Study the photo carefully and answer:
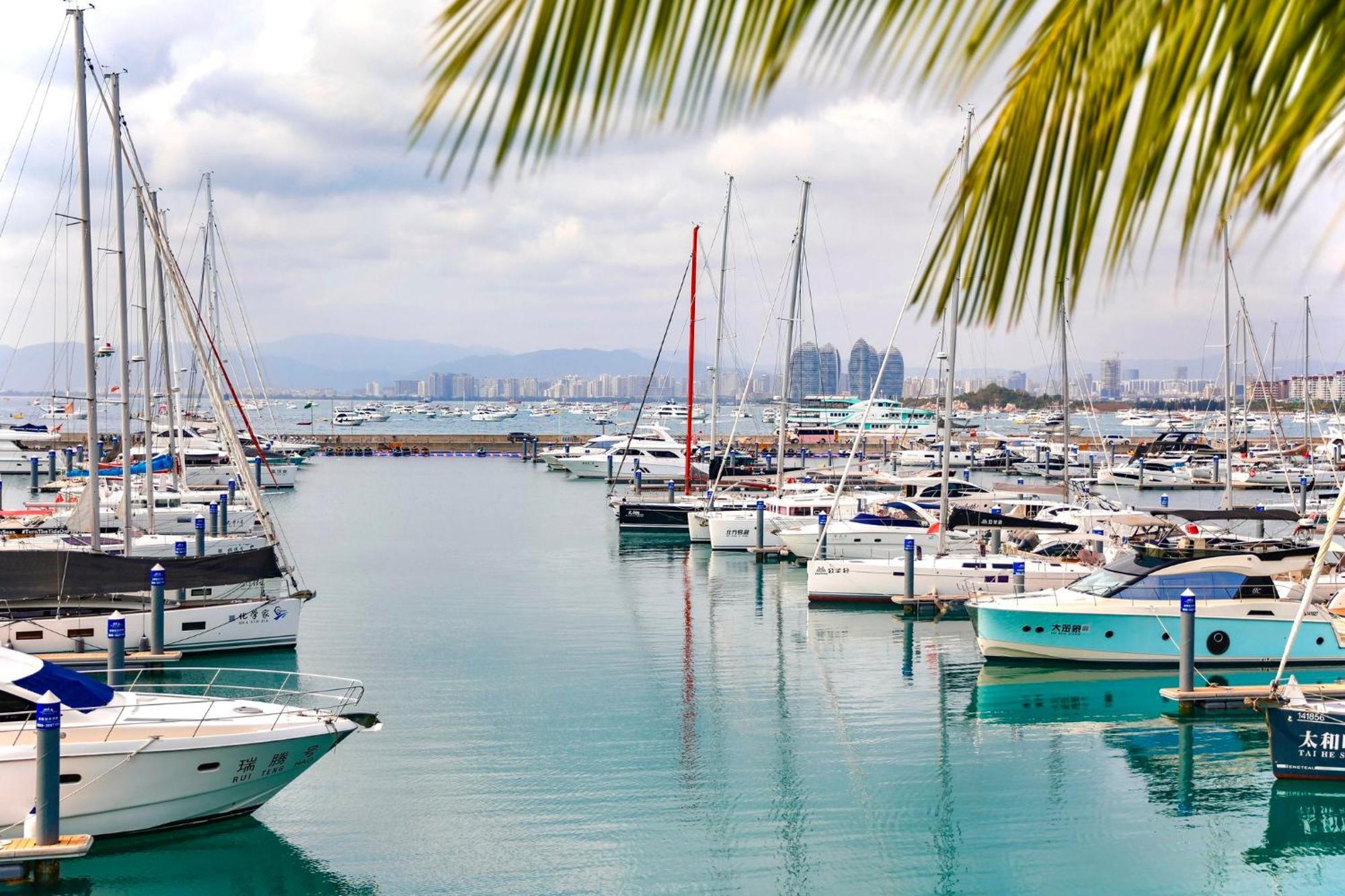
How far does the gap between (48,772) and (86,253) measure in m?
15.0

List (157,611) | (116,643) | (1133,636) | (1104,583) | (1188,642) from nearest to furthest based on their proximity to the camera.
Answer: (116,643) < (1188,642) < (157,611) < (1133,636) < (1104,583)

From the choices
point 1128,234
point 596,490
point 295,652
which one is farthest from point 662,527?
point 1128,234

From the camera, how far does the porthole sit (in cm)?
2358

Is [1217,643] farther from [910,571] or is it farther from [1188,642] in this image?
[910,571]

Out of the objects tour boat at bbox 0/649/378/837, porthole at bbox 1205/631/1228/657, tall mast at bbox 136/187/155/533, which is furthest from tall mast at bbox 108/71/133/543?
porthole at bbox 1205/631/1228/657

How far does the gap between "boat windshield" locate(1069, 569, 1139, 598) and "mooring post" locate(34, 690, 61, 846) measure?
18.8 m

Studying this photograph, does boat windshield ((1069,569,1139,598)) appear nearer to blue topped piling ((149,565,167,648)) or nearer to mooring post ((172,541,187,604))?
blue topped piling ((149,565,167,648))

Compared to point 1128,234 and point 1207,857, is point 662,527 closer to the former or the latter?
point 1207,857

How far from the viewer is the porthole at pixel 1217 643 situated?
2358 cm

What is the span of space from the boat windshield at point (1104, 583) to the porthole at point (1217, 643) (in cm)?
174

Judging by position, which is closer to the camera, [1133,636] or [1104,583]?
[1133,636]

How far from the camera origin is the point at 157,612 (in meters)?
23.1

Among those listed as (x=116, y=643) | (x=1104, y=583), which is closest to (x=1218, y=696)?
(x=1104, y=583)

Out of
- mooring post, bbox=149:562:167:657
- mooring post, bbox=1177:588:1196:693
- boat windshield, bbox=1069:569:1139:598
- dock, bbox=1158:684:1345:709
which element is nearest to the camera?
dock, bbox=1158:684:1345:709
